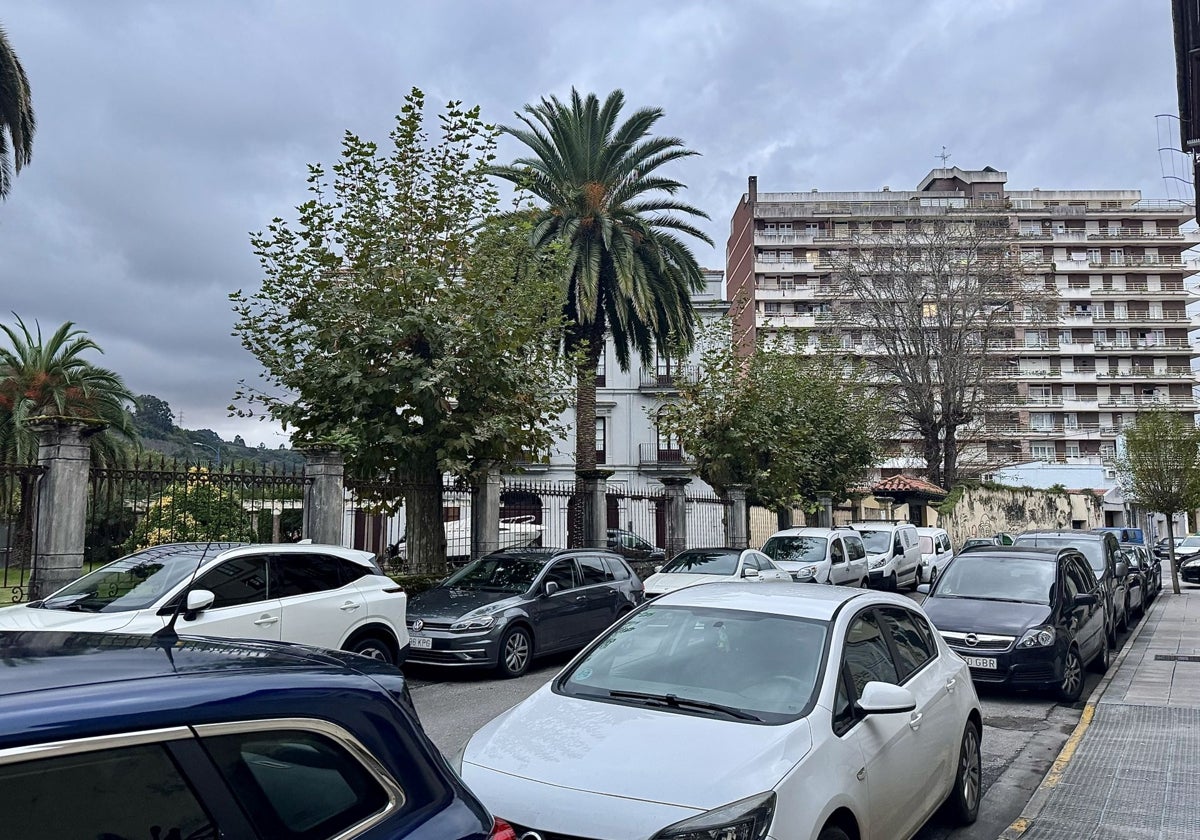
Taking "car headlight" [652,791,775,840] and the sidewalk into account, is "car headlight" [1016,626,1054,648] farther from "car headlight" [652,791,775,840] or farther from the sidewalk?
"car headlight" [652,791,775,840]

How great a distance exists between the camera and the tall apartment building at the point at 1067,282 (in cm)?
7538

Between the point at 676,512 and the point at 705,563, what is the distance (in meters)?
9.07

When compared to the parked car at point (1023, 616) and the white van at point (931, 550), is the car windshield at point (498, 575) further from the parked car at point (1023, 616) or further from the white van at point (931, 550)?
the white van at point (931, 550)

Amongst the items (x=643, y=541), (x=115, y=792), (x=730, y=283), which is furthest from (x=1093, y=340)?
(x=115, y=792)

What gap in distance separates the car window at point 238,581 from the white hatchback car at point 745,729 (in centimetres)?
445

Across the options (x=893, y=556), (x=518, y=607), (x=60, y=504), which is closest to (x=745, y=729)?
(x=518, y=607)

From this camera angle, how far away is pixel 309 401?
600 inches

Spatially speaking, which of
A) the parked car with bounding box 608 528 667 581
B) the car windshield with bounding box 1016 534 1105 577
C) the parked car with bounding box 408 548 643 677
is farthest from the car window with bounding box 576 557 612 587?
the parked car with bounding box 608 528 667 581

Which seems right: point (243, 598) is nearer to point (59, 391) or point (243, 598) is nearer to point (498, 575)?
point (498, 575)

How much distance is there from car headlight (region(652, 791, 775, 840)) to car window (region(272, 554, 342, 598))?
6.25m

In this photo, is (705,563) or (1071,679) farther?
(705,563)

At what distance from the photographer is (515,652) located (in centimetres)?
1116

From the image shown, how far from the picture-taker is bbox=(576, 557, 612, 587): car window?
12.8 meters

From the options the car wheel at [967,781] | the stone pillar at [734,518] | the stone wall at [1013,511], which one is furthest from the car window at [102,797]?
the stone wall at [1013,511]
